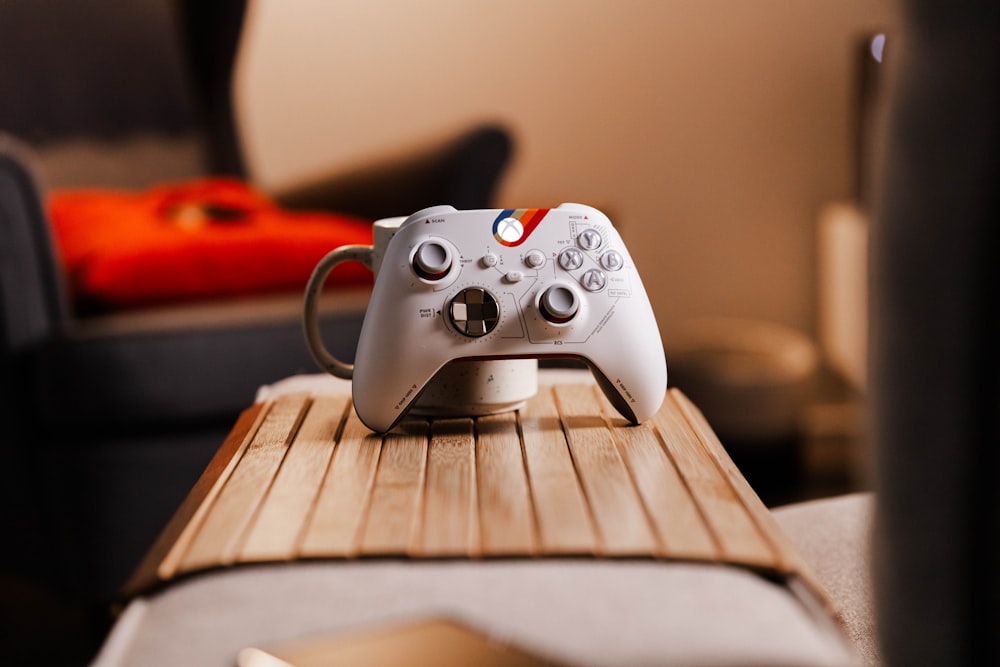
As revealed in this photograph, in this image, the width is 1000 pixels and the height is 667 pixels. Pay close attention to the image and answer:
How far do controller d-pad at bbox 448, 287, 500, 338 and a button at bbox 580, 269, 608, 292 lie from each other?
0.16 feet

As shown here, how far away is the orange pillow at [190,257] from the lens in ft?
3.97

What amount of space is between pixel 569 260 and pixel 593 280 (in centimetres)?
2

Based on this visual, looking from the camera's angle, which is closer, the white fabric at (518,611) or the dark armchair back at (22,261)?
the white fabric at (518,611)

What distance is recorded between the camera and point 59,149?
1713mm

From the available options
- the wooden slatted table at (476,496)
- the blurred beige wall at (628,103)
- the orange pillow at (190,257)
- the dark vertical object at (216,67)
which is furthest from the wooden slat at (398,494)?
the blurred beige wall at (628,103)

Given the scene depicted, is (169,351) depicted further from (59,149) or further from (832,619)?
(832,619)

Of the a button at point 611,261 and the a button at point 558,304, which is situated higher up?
the a button at point 611,261

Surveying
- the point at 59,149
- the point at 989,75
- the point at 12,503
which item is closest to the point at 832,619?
the point at 989,75

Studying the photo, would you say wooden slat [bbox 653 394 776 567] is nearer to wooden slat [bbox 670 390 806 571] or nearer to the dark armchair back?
wooden slat [bbox 670 390 806 571]

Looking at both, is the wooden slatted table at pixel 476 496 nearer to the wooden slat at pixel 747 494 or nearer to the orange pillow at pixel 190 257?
the wooden slat at pixel 747 494

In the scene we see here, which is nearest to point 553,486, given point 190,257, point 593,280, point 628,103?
point 593,280

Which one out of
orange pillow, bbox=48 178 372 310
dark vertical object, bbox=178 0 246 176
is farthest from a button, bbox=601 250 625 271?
dark vertical object, bbox=178 0 246 176

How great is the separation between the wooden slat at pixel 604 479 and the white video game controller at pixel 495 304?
1.3 inches

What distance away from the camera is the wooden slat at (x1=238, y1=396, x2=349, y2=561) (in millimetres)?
405
